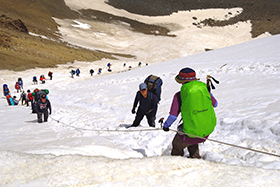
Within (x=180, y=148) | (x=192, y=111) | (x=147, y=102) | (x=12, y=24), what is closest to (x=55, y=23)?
(x=12, y=24)

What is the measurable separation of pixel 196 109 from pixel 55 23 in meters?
63.1

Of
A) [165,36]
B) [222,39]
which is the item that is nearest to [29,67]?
[165,36]

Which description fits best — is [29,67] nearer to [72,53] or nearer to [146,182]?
[72,53]

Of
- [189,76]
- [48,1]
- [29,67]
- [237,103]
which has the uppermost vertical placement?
[48,1]

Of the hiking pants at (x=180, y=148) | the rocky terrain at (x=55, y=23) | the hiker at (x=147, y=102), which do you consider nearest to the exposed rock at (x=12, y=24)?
the rocky terrain at (x=55, y=23)

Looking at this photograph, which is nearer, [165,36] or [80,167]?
[80,167]

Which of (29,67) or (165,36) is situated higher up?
(165,36)

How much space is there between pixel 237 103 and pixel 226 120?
2.09 meters

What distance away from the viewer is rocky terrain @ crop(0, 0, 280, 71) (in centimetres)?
3481

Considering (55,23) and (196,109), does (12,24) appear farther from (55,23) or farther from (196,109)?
(196,109)

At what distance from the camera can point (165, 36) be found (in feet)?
204

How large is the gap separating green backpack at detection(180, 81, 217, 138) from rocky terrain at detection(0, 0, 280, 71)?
32.8 m

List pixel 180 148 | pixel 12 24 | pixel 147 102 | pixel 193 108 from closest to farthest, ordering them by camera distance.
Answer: pixel 193 108 → pixel 180 148 → pixel 147 102 → pixel 12 24

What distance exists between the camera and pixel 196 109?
10.1 ft
